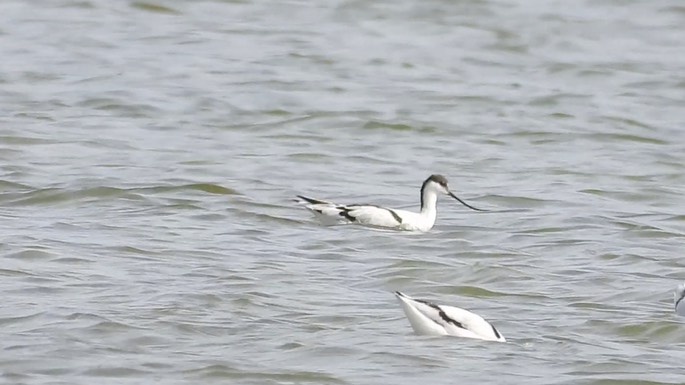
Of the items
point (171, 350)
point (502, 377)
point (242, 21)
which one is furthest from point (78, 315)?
point (242, 21)

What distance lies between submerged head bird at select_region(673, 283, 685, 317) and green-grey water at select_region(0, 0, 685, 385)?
9 cm

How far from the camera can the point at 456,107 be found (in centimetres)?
1727

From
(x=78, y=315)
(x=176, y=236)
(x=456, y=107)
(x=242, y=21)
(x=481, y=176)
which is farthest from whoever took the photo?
(x=242, y=21)

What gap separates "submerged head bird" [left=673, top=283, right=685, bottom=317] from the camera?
8953 mm

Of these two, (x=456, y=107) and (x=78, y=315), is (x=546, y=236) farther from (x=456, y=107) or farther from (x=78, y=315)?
(x=456, y=107)

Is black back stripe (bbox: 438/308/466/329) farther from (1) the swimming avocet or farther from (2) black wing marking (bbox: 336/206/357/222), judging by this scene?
(2) black wing marking (bbox: 336/206/357/222)

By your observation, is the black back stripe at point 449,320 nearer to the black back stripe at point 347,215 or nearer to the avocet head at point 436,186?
the black back stripe at point 347,215

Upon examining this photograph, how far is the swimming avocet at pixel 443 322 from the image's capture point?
316 inches

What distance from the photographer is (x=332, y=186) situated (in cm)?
1334

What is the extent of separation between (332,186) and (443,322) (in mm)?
5300

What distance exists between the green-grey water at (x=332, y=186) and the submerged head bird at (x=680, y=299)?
86mm

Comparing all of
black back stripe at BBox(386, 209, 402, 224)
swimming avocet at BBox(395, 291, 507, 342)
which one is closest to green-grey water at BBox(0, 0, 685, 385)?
swimming avocet at BBox(395, 291, 507, 342)

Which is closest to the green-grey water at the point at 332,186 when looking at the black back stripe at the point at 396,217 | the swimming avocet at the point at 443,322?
the swimming avocet at the point at 443,322

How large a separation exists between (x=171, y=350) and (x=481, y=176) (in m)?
6.55
